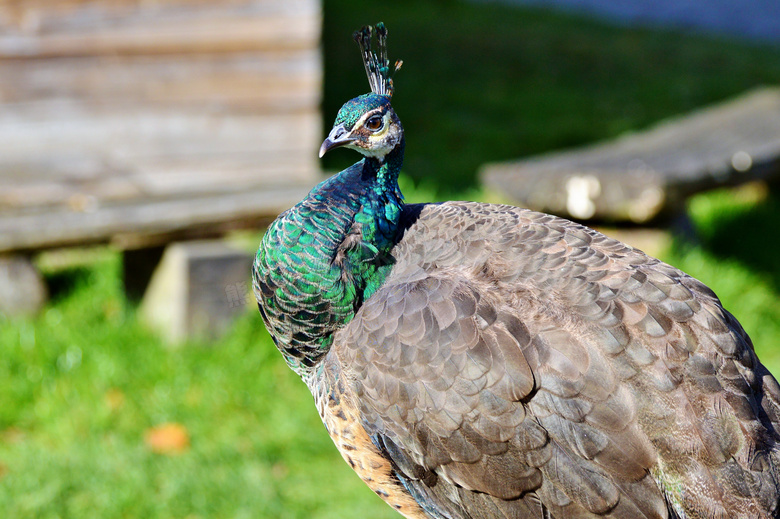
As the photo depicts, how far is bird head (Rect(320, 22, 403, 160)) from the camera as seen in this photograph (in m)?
2.04

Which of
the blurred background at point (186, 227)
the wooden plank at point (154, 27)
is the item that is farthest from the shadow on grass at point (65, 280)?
the wooden plank at point (154, 27)

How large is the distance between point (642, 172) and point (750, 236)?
135cm

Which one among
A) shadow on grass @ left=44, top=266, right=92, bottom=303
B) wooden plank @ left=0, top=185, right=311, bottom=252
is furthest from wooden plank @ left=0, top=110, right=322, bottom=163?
shadow on grass @ left=44, top=266, right=92, bottom=303

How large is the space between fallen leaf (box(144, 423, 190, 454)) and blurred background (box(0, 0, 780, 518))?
0.03ft

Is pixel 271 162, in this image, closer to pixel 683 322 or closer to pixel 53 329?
pixel 53 329

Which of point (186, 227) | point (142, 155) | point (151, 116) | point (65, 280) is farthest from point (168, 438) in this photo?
point (151, 116)

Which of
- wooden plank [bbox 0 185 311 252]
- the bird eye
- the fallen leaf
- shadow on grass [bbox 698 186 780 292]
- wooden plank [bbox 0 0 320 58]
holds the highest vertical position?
the bird eye

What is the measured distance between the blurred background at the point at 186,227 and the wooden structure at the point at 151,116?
0.01 metres

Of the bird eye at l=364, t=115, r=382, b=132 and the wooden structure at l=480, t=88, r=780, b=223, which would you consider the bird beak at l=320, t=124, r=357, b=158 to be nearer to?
the bird eye at l=364, t=115, r=382, b=132

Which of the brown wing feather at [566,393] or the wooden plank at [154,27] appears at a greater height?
the wooden plank at [154,27]

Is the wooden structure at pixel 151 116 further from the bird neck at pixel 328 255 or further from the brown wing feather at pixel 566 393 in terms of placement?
the brown wing feather at pixel 566 393

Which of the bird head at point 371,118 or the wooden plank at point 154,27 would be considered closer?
the bird head at point 371,118

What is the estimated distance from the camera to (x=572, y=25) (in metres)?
12.7

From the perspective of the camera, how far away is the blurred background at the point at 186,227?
139 inches
